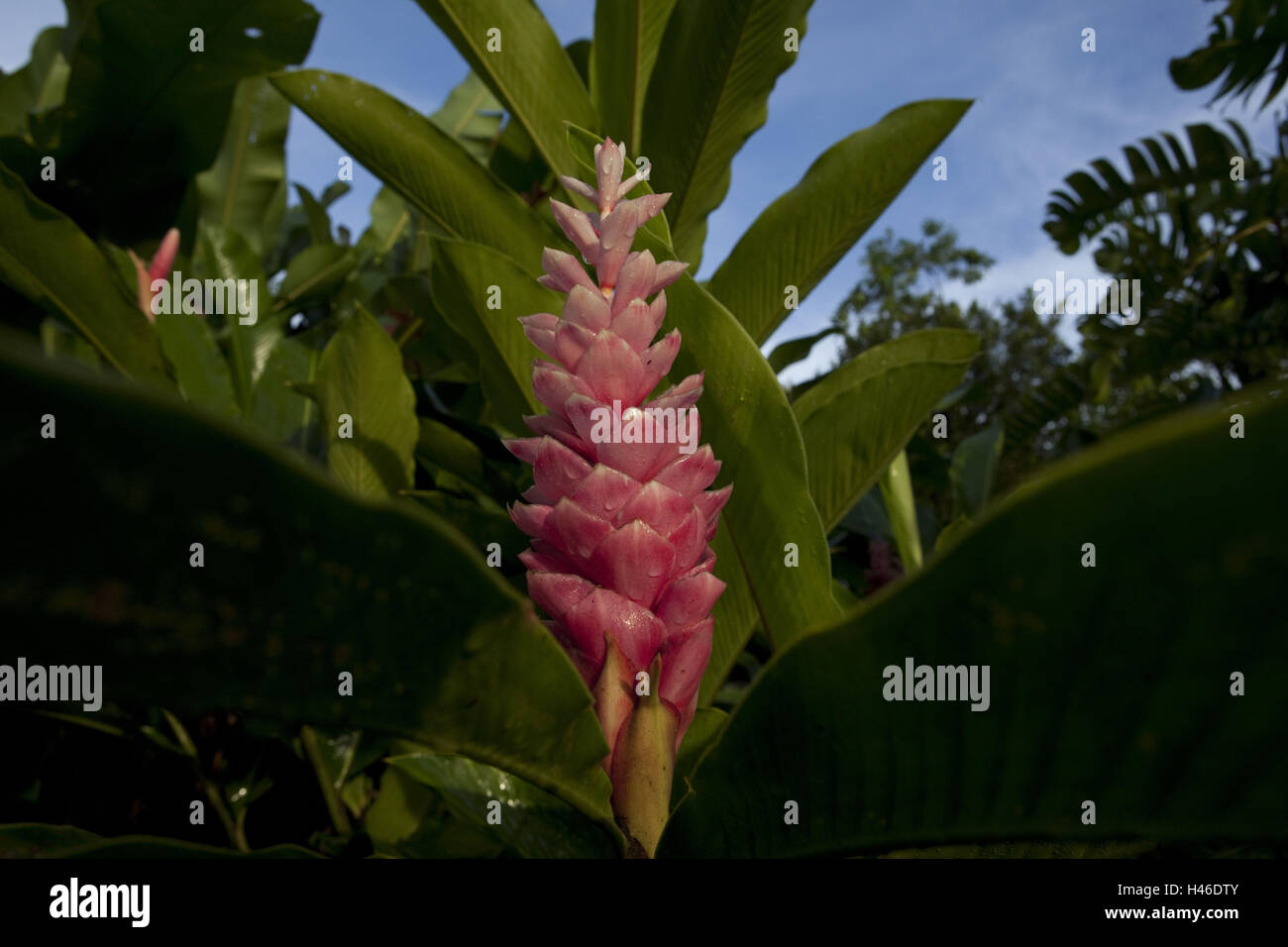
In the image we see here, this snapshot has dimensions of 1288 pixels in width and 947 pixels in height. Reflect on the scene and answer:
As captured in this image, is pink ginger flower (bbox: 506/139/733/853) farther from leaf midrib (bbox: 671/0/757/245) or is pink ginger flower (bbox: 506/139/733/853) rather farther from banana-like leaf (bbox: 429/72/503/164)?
banana-like leaf (bbox: 429/72/503/164)

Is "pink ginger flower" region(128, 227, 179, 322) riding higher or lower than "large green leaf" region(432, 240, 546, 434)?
higher

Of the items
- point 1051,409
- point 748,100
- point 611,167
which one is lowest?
point 611,167

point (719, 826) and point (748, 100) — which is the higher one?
point (748, 100)

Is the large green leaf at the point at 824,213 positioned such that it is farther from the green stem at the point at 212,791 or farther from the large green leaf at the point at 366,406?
the green stem at the point at 212,791

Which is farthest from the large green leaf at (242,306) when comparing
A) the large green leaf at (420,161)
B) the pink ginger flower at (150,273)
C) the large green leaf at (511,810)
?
the large green leaf at (511,810)

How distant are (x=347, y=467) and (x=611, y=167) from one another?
27.7 inches

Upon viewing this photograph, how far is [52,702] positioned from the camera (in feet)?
1.28

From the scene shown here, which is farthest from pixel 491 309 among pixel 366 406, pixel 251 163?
pixel 251 163

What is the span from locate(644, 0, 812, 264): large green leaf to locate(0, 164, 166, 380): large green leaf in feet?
3.06

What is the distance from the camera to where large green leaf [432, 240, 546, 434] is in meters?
0.90

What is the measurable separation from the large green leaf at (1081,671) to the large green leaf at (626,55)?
1108mm

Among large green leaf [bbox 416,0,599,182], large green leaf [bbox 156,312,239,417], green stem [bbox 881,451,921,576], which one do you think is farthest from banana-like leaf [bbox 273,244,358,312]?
green stem [bbox 881,451,921,576]
